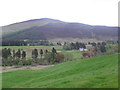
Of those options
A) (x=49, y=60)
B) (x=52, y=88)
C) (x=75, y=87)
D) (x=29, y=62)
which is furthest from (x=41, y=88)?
(x=49, y=60)

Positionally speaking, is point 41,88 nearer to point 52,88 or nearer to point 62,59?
A: point 52,88

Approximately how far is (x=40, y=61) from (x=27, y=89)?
6714 centimetres

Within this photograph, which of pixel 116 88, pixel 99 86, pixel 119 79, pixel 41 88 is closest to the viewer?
pixel 116 88

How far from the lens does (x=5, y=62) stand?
7994 centimetres

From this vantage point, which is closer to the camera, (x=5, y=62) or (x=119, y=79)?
(x=119, y=79)

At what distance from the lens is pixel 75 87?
53.7 ft

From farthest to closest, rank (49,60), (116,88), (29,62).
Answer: (49,60) < (29,62) < (116,88)

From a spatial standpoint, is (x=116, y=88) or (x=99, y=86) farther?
(x=99, y=86)

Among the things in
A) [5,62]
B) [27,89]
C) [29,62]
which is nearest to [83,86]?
[27,89]

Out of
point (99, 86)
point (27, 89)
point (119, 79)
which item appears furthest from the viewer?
point (27, 89)

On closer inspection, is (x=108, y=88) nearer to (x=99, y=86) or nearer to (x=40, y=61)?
(x=99, y=86)

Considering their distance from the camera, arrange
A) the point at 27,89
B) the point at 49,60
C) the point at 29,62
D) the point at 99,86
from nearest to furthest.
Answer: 1. the point at 99,86
2. the point at 27,89
3. the point at 29,62
4. the point at 49,60

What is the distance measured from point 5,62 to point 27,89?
64.5 metres

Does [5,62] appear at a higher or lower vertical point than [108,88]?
lower
